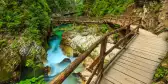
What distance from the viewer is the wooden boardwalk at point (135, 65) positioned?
413 centimetres

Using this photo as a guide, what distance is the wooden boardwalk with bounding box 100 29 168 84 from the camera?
13.5 feet

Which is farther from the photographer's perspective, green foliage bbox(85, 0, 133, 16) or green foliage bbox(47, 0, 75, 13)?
green foliage bbox(47, 0, 75, 13)

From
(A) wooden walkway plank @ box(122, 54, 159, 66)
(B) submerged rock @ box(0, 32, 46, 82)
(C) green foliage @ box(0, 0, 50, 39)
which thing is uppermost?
(C) green foliage @ box(0, 0, 50, 39)

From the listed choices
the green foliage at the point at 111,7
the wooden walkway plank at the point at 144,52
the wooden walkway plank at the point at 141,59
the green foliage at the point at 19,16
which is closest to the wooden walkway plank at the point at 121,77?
the wooden walkway plank at the point at 141,59

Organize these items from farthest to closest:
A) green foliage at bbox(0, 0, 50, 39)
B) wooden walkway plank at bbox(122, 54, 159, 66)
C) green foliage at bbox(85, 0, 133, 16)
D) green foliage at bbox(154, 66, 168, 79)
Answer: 1. green foliage at bbox(85, 0, 133, 16)
2. green foliage at bbox(0, 0, 50, 39)
3. wooden walkway plank at bbox(122, 54, 159, 66)
4. green foliage at bbox(154, 66, 168, 79)

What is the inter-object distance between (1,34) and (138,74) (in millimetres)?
9399

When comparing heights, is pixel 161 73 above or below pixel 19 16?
below

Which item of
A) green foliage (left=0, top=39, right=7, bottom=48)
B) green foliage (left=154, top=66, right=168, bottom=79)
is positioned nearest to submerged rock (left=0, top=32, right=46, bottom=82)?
green foliage (left=0, top=39, right=7, bottom=48)

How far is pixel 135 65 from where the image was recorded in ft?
16.0

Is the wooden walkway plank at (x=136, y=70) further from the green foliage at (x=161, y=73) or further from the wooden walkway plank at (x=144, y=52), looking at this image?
the wooden walkway plank at (x=144, y=52)

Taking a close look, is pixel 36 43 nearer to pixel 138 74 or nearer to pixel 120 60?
pixel 120 60

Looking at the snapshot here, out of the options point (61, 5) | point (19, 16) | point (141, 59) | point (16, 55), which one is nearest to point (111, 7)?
point (19, 16)

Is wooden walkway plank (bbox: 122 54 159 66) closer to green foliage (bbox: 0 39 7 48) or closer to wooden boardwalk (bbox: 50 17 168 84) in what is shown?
wooden boardwalk (bbox: 50 17 168 84)

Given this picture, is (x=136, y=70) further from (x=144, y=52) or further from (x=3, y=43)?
(x=3, y=43)
